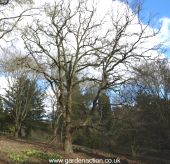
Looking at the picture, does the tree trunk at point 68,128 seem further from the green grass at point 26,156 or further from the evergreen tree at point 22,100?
the evergreen tree at point 22,100

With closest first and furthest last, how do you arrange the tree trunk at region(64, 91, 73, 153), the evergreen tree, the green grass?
the green grass < the tree trunk at region(64, 91, 73, 153) < the evergreen tree

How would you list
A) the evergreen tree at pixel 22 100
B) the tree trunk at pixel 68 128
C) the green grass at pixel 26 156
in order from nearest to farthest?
1. the green grass at pixel 26 156
2. the tree trunk at pixel 68 128
3. the evergreen tree at pixel 22 100

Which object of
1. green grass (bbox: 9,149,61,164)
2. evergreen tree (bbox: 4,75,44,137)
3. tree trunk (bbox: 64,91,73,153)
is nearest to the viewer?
green grass (bbox: 9,149,61,164)

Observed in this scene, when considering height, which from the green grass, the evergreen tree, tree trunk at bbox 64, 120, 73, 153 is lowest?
the green grass

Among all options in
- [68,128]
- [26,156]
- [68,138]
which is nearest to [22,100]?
[68,138]

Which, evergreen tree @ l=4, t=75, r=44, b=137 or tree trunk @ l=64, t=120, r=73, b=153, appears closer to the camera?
tree trunk @ l=64, t=120, r=73, b=153

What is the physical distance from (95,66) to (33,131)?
40.9 metres

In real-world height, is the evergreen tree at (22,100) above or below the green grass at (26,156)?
above

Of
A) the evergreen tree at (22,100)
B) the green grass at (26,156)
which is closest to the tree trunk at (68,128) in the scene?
the green grass at (26,156)

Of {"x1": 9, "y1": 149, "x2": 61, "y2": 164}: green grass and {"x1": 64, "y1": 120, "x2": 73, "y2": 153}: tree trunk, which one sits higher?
{"x1": 64, "y1": 120, "x2": 73, "y2": 153}: tree trunk

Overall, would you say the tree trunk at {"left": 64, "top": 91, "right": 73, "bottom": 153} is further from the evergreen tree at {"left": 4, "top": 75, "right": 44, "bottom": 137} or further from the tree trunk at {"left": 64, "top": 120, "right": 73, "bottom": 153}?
the evergreen tree at {"left": 4, "top": 75, "right": 44, "bottom": 137}

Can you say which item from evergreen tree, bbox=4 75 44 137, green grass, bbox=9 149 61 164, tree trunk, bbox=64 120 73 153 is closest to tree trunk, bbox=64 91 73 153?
tree trunk, bbox=64 120 73 153

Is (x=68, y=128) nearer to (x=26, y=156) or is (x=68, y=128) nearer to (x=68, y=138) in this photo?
(x=68, y=138)

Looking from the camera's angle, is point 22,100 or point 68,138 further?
point 22,100
